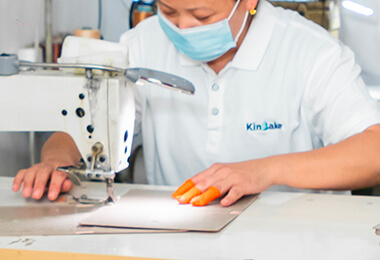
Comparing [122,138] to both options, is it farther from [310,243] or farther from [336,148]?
[336,148]

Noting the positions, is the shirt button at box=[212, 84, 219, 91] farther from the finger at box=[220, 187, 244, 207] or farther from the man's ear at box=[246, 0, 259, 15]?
the finger at box=[220, 187, 244, 207]

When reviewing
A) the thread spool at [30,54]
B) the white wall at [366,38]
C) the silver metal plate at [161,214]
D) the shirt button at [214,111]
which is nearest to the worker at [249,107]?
the shirt button at [214,111]

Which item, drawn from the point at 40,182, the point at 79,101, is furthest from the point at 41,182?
the point at 79,101

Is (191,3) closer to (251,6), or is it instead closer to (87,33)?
(251,6)

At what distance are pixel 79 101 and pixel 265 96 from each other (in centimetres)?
62

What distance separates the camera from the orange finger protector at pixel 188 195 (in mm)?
1006

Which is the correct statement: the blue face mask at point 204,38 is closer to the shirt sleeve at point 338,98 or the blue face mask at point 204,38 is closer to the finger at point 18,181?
the shirt sleeve at point 338,98

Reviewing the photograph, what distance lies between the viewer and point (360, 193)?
4.63 ft

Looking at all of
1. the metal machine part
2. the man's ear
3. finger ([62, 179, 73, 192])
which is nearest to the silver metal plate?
finger ([62, 179, 73, 192])

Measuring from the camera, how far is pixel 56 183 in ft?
3.57

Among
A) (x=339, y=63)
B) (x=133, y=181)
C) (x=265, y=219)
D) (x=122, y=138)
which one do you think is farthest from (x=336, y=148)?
(x=133, y=181)

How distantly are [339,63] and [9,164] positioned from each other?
3.04 ft

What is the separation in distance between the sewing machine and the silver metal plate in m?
0.08

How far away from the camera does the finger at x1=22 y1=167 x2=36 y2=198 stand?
42.2 inches
